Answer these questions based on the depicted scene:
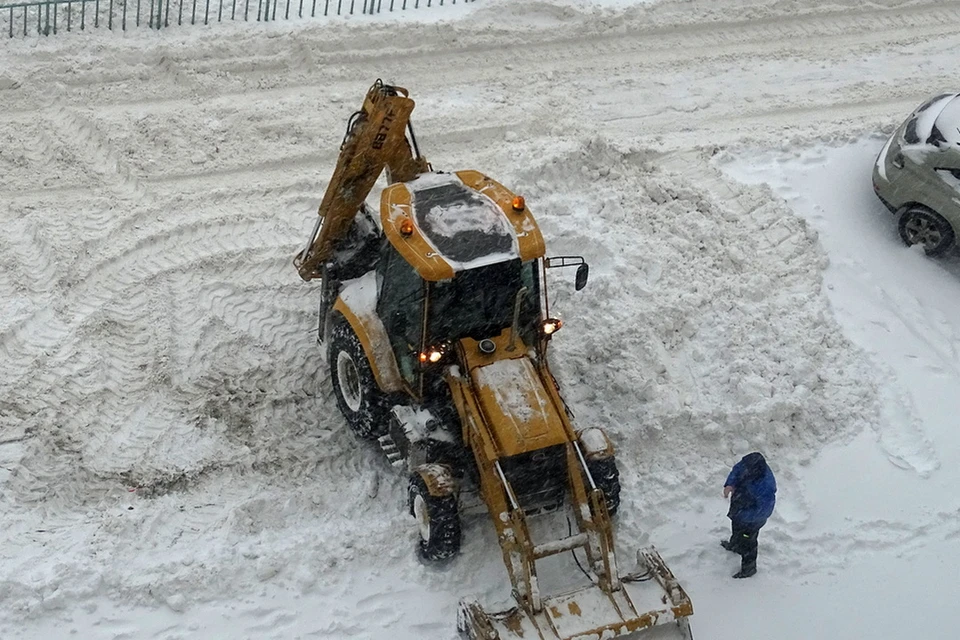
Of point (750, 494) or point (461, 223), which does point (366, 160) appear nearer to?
point (461, 223)

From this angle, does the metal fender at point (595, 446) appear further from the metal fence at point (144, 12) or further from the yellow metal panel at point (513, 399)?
the metal fence at point (144, 12)

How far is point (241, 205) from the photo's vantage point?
1152 cm

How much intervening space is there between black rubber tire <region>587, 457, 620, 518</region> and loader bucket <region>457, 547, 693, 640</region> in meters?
0.83

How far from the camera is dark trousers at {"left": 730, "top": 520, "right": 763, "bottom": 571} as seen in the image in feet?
27.1

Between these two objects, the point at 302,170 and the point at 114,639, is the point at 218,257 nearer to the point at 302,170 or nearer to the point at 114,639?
the point at 302,170

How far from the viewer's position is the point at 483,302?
314 inches

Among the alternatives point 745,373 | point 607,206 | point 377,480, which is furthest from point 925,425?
point 377,480

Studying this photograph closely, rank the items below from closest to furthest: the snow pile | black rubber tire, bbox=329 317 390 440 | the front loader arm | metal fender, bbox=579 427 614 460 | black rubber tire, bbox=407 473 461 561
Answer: black rubber tire, bbox=407 473 461 561
metal fender, bbox=579 427 614 460
the front loader arm
black rubber tire, bbox=329 317 390 440
the snow pile

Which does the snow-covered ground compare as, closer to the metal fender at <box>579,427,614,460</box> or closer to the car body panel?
the car body panel

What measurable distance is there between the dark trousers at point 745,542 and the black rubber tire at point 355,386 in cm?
287

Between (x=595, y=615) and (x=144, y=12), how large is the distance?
32.8 feet

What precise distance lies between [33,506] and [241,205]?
4128 mm

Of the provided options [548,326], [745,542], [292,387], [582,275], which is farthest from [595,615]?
[292,387]

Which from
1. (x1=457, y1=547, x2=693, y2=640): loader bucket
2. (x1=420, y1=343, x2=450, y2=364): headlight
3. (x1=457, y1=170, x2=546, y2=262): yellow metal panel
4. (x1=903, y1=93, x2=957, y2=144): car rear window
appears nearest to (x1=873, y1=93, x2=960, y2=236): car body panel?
(x1=903, y1=93, x2=957, y2=144): car rear window
